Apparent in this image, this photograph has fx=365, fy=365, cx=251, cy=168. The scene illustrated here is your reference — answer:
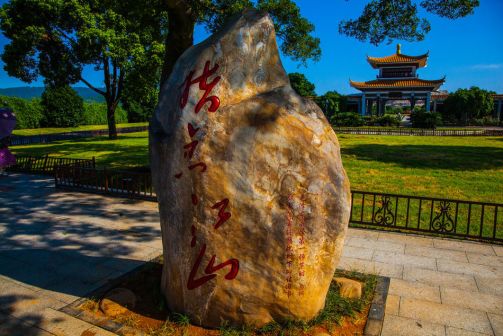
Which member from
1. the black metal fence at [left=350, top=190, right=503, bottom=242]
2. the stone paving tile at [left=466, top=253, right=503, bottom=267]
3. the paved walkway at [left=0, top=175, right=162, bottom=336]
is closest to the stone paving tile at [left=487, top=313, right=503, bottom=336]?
the stone paving tile at [left=466, top=253, right=503, bottom=267]

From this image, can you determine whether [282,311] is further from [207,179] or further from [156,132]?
[156,132]

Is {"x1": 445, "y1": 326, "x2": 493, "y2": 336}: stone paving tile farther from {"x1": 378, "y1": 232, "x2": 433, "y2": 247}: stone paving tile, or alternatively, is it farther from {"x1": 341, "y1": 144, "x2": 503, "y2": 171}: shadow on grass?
{"x1": 341, "y1": 144, "x2": 503, "y2": 171}: shadow on grass

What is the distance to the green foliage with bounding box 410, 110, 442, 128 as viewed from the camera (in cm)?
3797

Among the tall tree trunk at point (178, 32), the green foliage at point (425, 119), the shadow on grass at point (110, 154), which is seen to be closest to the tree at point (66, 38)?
the shadow on grass at point (110, 154)

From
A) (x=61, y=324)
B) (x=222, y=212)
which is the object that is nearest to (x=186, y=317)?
(x=222, y=212)

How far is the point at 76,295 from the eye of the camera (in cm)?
480

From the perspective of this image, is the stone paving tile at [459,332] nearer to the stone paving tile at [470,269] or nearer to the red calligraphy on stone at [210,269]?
the stone paving tile at [470,269]

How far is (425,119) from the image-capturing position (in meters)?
38.2

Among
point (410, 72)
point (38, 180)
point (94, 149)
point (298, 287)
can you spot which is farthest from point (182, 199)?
point (410, 72)

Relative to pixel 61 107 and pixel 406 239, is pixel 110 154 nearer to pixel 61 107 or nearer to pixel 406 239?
pixel 406 239

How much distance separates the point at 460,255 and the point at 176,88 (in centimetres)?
564

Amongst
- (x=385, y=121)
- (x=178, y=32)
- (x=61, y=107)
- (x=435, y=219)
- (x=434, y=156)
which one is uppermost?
(x=178, y=32)

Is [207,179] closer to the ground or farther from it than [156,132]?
closer to the ground

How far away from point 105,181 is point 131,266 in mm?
5266
